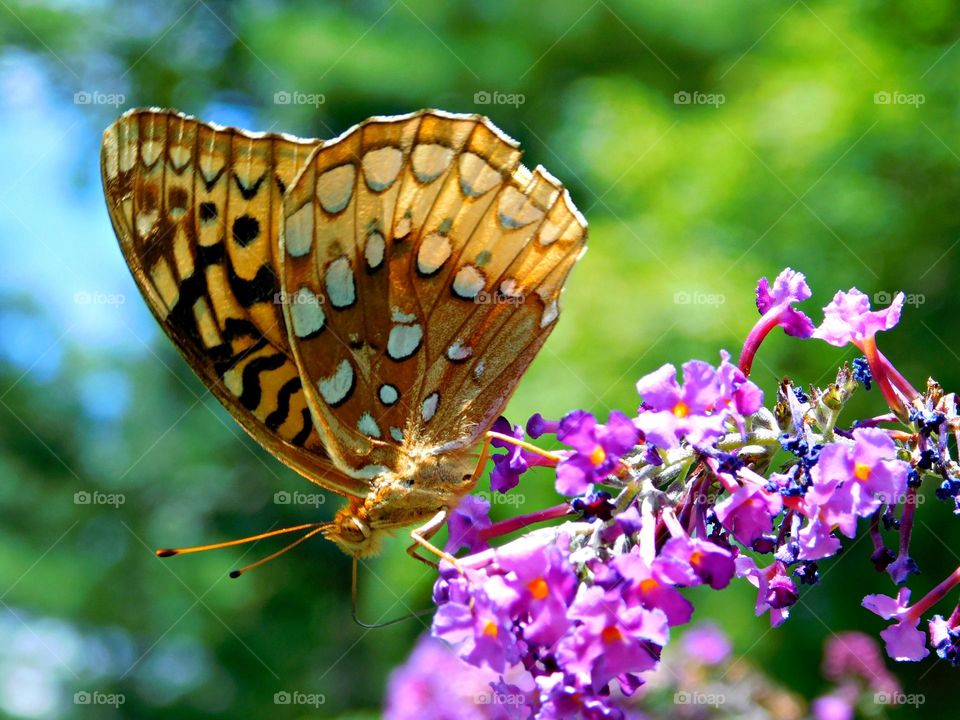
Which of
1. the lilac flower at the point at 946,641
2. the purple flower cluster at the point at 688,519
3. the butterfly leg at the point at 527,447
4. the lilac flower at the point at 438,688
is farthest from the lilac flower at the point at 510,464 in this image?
the lilac flower at the point at 438,688

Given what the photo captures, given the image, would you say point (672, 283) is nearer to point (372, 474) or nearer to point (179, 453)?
point (372, 474)

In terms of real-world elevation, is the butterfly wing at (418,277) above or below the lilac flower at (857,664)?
above

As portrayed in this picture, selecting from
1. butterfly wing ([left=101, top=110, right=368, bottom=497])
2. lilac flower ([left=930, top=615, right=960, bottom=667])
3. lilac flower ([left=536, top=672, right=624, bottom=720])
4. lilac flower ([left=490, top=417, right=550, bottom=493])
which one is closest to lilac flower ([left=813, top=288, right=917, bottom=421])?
lilac flower ([left=930, top=615, right=960, bottom=667])

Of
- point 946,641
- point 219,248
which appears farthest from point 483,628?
point 219,248

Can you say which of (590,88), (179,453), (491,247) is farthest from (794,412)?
(179,453)

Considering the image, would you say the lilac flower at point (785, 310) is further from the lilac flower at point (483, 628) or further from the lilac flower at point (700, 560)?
the lilac flower at point (483, 628)

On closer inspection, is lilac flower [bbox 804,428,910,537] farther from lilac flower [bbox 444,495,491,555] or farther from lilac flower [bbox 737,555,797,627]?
lilac flower [bbox 444,495,491,555]

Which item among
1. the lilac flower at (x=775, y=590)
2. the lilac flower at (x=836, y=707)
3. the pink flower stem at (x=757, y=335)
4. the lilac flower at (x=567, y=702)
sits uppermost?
the pink flower stem at (x=757, y=335)
